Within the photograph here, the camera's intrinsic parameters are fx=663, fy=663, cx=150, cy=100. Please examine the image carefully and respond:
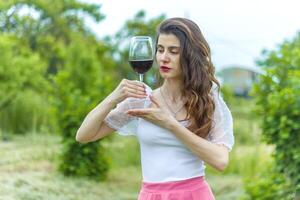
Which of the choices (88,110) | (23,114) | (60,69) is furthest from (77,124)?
(23,114)

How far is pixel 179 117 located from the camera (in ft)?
8.14

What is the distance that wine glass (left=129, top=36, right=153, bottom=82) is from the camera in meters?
2.49

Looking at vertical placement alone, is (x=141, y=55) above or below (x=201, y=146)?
above

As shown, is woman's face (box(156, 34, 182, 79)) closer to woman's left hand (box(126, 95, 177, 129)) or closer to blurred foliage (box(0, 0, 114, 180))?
woman's left hand (box(126, 95, 177, 129))

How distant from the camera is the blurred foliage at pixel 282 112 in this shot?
4.79m

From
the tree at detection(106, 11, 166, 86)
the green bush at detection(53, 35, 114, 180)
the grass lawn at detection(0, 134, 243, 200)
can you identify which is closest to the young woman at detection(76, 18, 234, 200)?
the grass lawn at detection(0, 134, 243, 200)

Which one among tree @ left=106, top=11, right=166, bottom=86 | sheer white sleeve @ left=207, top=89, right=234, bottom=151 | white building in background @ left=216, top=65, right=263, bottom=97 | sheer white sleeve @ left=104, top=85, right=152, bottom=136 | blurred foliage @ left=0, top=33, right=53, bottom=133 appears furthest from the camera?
white building in background @ left=216, top=65, right=263, bottom=97

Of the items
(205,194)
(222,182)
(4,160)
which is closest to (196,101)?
(205,194)

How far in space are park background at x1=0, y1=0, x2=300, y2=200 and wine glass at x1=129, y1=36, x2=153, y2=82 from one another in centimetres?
33

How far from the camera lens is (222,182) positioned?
7.48m

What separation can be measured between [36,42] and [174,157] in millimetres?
10243

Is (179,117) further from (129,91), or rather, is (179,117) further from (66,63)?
(66,63)

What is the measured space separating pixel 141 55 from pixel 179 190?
522 millimetres

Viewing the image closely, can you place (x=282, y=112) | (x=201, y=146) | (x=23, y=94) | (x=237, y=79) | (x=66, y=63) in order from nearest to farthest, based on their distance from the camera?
(x=201, y=146) → (x=282, y=112) → (x=66, y=63) → (x=23, y=94) → (x=237, y=79)
